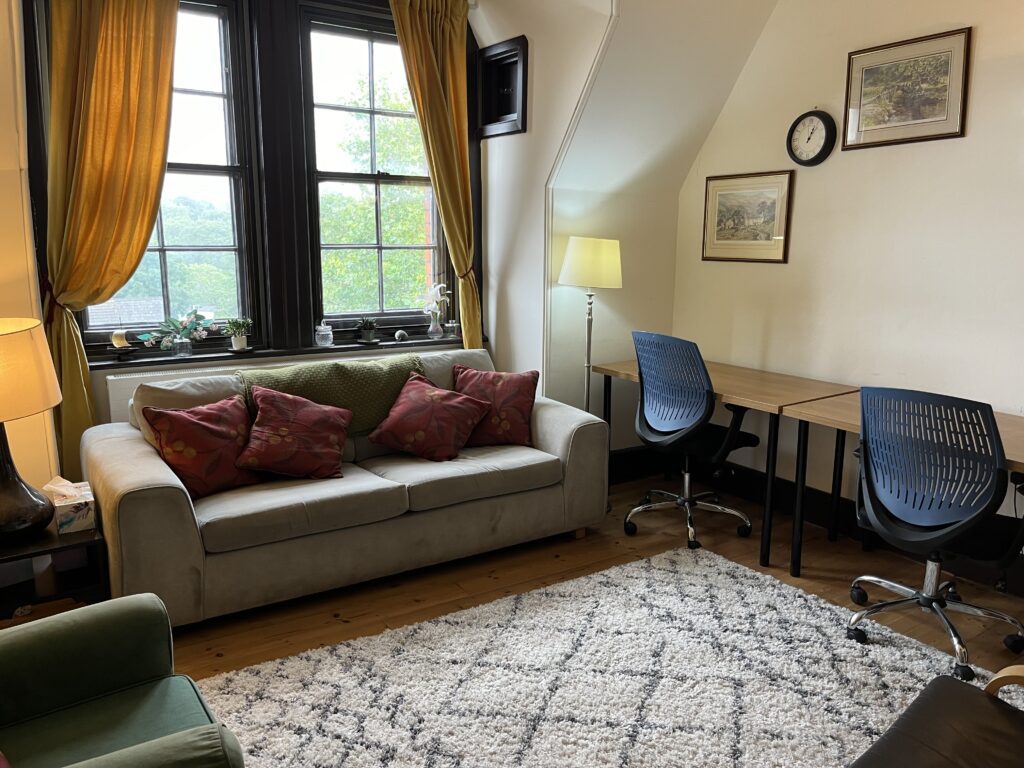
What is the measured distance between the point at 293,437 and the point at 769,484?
196 cm

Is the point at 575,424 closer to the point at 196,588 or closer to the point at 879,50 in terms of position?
the point at 196,588

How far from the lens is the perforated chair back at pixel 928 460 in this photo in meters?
2.36

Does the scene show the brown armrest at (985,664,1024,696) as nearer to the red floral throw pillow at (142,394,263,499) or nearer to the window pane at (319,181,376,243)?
the red floral throw pillow at (142,394,263,499)

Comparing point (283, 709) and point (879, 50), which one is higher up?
point (879, 50)

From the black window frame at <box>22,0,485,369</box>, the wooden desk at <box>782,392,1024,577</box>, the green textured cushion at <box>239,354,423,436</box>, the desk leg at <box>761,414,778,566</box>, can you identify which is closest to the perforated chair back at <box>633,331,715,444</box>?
the desk leg at <box>761,414,778,566</box>

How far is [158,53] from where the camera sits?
334cm

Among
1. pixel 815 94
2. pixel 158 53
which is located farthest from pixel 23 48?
pixel 815 94

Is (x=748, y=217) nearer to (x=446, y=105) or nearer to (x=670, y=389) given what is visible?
(x=670, y=389)

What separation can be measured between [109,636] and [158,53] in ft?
8.66

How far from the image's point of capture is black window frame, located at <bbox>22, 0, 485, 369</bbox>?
364cm

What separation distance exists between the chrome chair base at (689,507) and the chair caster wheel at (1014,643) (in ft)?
3.85

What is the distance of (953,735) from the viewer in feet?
5.16

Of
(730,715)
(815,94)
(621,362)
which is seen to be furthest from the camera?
(621,362)

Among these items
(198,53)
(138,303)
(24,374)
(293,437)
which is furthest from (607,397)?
(24,374)
